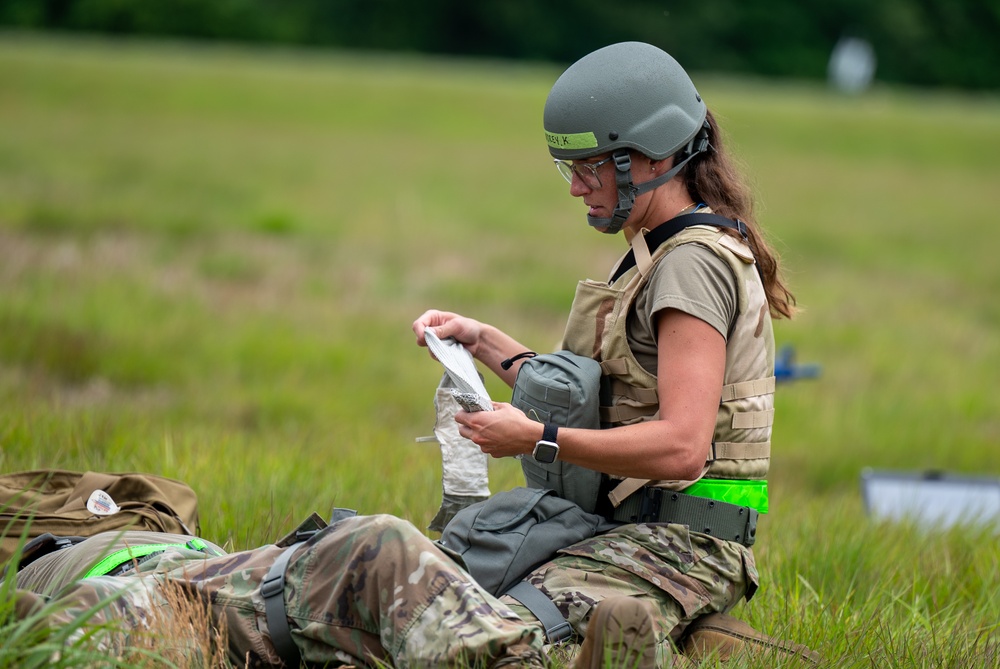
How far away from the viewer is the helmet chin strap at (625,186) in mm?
4180

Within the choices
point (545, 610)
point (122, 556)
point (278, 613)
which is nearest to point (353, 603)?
point (278, 613)

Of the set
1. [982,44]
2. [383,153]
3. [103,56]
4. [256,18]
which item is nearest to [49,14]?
[256,18]

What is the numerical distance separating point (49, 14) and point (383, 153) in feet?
142

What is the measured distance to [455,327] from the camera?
4672 mm

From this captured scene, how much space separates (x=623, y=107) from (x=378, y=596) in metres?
1.81

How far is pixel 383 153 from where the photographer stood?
2573cm

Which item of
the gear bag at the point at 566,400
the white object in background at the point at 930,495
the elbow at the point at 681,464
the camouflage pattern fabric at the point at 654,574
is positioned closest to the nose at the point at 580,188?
the gear bag at the point at 566,400

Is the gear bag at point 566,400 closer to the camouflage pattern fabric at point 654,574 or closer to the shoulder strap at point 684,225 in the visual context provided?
the camouflage pattern fabric at point 654,574

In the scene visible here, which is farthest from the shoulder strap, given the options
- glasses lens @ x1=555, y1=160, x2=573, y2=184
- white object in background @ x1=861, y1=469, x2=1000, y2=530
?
white object in background @ x1=861, y1=469, x2=1000, y2=530

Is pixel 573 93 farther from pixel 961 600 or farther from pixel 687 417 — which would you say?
pixel 961 600

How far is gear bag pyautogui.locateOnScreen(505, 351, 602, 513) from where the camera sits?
407cm

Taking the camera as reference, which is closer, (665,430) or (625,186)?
(665,430)

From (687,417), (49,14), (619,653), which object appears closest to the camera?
(619,653)

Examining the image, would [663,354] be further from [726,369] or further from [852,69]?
[852,69]
